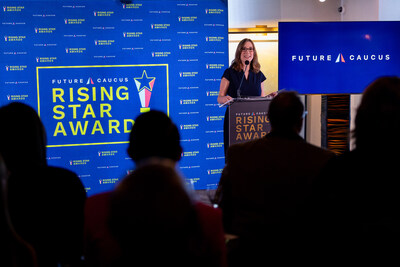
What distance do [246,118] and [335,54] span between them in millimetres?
1376

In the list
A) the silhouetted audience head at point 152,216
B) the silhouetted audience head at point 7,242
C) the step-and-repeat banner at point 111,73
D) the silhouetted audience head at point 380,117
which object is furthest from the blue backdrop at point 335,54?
the silhouetted audience head at point 152,216

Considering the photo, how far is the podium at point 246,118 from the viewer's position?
4.18 meters

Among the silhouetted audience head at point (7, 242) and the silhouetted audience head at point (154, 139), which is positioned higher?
the silhouetted audience head at point (154, 139)

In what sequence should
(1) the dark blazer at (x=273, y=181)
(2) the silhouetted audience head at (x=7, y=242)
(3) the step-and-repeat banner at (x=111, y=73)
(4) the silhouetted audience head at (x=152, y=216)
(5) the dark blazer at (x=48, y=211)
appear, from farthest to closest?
(3) the step-and-repeat banner at (x=111, y=73) < (1) the dark blazer at (x=273, y=181) < (5) the dark blazer at (x=48, y=211) < (2) the silhouetted audience head at (x=7, y=242) < (4) the silhouetted audience head at (x=152, y=216)

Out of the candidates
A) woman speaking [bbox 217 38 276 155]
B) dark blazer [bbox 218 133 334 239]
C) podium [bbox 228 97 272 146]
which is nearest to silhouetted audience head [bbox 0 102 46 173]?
dark blazer [bbox 218 133 334 239]

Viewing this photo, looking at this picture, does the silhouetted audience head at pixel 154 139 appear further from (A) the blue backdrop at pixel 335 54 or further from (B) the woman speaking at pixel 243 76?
(A) the blue backdrop at pixel 335 54

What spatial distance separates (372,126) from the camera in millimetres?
1575

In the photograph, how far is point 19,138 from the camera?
1.73m

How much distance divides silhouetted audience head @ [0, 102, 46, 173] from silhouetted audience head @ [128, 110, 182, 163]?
484 millimetres

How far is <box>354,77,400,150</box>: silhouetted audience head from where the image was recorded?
1.54 meters

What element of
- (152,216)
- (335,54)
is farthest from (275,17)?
(152,216)

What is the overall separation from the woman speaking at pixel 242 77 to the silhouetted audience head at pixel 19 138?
3.05 m

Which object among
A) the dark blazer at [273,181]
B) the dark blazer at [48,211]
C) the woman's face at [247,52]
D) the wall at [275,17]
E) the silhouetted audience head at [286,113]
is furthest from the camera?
the wall at [275,17]

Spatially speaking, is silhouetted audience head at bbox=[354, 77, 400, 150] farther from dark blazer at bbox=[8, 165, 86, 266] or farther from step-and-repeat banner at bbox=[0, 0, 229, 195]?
step-and-repeat banner at bbox=[0, 0, 229, 195]
